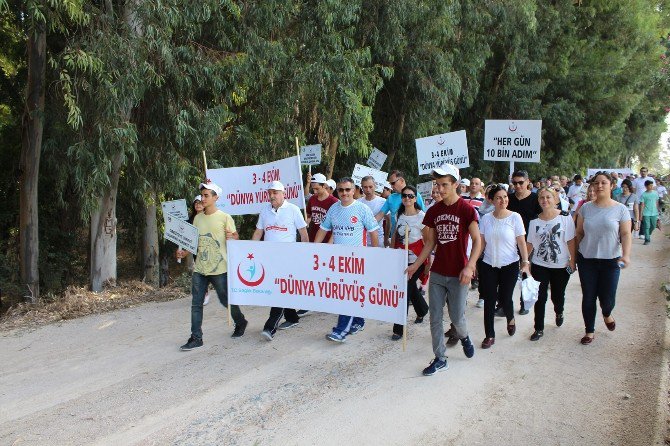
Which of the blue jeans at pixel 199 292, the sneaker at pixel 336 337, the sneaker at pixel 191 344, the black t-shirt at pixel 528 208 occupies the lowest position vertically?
the sneaker at pixel 191 344

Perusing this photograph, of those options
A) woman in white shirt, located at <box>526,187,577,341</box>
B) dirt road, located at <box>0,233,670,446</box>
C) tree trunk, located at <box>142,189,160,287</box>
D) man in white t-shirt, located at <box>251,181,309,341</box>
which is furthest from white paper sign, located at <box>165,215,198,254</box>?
tree trunk, located at <box>142,189,160,287</box>

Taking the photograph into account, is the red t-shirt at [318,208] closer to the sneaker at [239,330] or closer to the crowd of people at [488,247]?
the crowd of people at [488,247]

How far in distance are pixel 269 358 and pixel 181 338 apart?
5.01ft

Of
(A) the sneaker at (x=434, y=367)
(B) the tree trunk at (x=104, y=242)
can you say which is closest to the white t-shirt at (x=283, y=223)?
(A) the sneaker at (x=434, y=367)

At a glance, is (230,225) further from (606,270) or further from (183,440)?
(606,270)

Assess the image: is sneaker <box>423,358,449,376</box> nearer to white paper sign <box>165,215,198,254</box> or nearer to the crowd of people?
the crowd of people

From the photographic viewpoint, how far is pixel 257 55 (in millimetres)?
11461

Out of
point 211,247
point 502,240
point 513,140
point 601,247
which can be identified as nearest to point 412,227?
point 502,240

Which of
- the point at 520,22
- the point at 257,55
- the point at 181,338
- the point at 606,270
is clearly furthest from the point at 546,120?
the point at 181,338

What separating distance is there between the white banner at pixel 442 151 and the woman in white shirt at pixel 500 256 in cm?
518

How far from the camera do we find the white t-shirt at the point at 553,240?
6852 mm

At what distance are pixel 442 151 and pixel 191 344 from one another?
7.05 meters

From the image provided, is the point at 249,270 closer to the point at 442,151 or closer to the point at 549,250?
the point at 549,250

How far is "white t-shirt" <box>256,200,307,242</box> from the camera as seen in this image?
7109 millimetres
